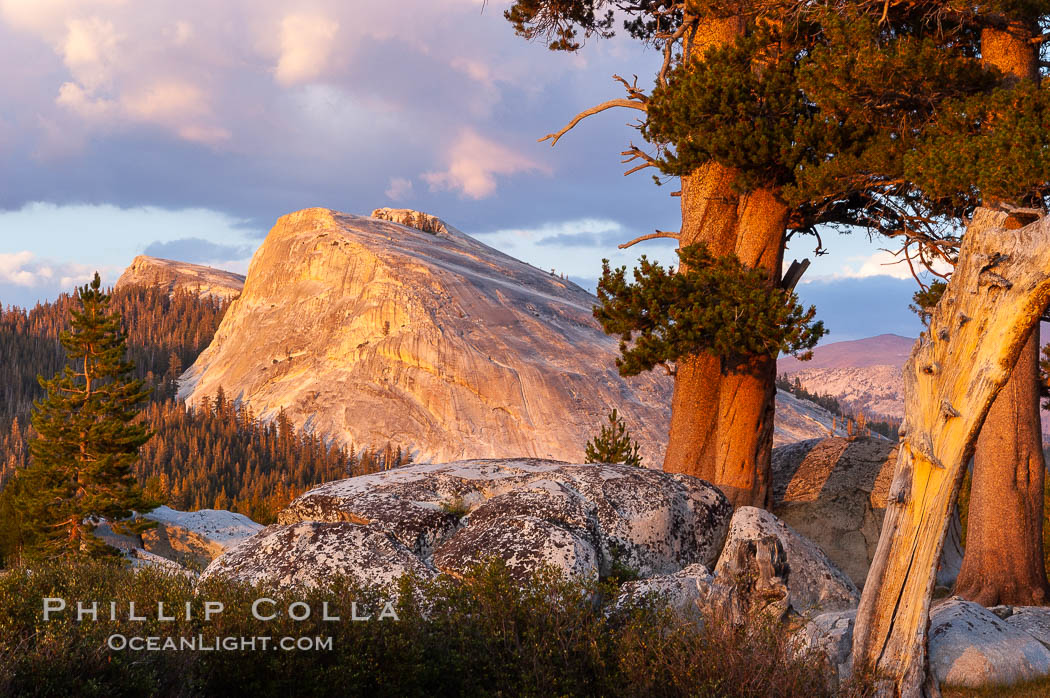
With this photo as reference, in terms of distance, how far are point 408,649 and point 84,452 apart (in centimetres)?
3018

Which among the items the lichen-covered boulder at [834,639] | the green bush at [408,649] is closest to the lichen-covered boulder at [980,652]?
the lichen-covered boulder at [834,639]

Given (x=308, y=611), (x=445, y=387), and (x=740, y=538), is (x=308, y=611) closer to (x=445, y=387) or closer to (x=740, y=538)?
(x=740, y=538)

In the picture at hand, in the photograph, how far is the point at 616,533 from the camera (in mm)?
12812

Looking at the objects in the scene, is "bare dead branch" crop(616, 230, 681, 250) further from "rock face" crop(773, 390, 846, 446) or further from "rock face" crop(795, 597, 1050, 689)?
"rock face" crop(773, 390, 846, 446)

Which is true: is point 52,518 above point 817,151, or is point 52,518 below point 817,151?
below

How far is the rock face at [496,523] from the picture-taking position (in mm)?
11188

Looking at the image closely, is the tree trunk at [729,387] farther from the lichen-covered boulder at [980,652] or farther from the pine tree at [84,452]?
the pine tree at [84,452]

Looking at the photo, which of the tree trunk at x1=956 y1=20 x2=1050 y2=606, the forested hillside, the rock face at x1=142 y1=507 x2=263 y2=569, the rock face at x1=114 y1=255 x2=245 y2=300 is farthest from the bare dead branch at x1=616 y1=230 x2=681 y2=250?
the rock face at x1=114 y1=255 x2=245 y2=300

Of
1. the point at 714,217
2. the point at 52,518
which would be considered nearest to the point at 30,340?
the point at 52,518

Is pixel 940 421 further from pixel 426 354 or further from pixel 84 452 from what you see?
pixel 426 354

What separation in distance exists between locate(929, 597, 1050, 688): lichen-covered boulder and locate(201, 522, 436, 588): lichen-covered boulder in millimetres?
6054

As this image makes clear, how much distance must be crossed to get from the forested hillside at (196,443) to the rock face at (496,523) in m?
31.5

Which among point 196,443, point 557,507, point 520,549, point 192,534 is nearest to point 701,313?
point 557,507

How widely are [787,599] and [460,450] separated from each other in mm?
48503
